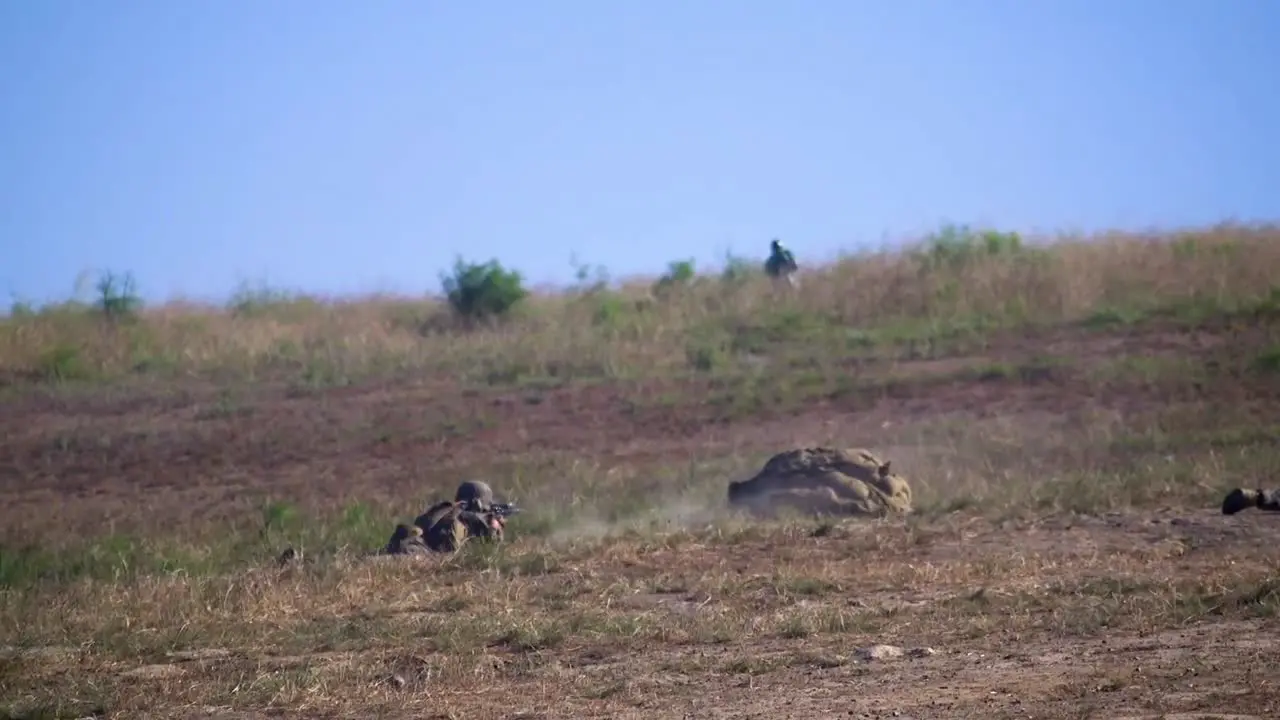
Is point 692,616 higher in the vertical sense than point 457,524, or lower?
lower

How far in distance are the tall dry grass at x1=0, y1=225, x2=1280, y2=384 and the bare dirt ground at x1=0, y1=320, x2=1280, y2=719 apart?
14.3 ft

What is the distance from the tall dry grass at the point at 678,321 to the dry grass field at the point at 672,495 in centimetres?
8

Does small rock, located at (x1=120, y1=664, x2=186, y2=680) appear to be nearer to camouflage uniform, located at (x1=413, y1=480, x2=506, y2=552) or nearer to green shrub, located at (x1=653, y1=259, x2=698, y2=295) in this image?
camouflage uniform, located at (x1=413, y1=480, x2=506, y2=552)

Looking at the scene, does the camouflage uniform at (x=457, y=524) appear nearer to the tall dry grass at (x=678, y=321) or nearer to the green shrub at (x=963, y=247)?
the tall dry grass at (x=678, y=321)

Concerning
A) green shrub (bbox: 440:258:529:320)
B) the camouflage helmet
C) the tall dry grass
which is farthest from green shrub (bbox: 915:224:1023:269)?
the camouflage helmet

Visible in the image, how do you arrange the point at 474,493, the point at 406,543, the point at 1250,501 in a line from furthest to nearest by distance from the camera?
the point at 474,493
the point at 406,543
the point at 1250,501

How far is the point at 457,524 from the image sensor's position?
1134 cm

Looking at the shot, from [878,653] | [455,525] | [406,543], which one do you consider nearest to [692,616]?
[878,653]

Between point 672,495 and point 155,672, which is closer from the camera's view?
point 155,672

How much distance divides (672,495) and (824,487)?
1.82 metres

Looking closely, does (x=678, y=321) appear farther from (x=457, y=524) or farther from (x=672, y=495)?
(x=457, y=524)

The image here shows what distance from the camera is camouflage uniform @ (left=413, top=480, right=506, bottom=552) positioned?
11203 millimetres

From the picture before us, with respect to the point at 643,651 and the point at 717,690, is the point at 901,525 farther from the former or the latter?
the point at 717,690

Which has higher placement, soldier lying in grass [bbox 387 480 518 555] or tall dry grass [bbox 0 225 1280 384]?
tall dry grass [bbox 0 225 1280 384]
